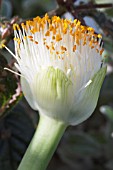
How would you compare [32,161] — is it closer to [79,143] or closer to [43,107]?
[43,107]

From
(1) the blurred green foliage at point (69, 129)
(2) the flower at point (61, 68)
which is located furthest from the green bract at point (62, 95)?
(1) the blurred green foliage at point (69, 129)

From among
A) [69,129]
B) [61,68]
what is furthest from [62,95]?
[69,129]

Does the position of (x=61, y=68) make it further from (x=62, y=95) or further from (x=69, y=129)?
(x=69, y=129)

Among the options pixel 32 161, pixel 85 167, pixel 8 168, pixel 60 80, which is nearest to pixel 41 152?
pixel 32 161

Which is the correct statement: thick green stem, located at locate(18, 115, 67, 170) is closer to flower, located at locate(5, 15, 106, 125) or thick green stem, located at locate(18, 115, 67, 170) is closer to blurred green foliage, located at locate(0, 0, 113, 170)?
flower, located at locate(5, 15, 106, 125)

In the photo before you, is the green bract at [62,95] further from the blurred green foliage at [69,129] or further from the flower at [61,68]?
the blurred green foliage at [69,129]
